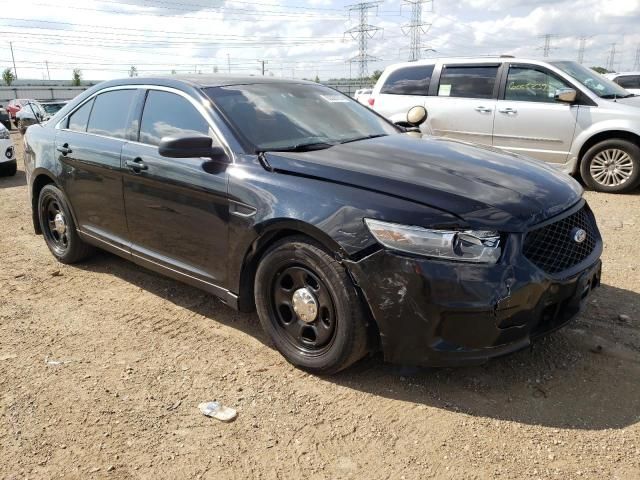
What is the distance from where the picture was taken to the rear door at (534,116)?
7.79m

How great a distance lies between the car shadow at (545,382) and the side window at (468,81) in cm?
542

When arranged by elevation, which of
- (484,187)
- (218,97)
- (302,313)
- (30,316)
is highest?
(218,97)

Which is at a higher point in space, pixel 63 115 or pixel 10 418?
pixel 63 115

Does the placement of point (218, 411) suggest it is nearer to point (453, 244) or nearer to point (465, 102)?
point (453, 244)

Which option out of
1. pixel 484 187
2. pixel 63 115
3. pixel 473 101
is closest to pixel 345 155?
pixel 484 187

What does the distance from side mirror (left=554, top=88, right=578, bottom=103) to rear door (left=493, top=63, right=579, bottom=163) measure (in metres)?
0.09

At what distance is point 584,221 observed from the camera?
3.21 metres

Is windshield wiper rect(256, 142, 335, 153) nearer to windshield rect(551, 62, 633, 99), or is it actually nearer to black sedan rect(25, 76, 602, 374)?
black sedan rect(25, 76, 602, 374)

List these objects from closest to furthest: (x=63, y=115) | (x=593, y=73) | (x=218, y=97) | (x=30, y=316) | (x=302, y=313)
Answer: (x=302, y=313)
(x=218, y=97)
(x=30, y=316)
(x=63, y=115)
(x=593, y=73)

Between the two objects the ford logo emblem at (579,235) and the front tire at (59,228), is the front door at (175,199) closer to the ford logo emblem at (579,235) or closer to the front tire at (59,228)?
the front tire at (59,228)

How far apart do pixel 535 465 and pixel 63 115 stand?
4574 mm

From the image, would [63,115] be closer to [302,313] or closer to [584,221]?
[302,313]

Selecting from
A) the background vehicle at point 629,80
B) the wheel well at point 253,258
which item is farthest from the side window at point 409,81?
the background vehicle at point 629,80

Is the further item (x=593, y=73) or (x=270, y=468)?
(x=593, y=73)
